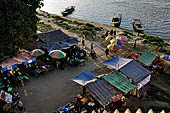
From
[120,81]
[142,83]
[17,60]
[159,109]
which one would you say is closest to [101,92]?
[120,81]

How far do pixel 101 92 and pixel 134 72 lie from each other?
167 inches

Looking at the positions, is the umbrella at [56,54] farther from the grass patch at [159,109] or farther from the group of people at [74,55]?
the grass patch at [159,109]

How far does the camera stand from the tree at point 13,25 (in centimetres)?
1473

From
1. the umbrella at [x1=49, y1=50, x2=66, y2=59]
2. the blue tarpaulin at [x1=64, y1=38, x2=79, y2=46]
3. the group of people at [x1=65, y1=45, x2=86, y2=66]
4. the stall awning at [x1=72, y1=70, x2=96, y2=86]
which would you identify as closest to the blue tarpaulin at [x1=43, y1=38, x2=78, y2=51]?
the blue tarpaulin at [x1=64, y1=38, x2=79, y2=46]

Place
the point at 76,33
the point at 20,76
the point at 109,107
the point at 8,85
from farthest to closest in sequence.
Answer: the point at 76,33 → the point at 20,76 → the point at 8,85 → the point at 109,107

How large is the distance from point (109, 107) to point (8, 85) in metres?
8.92

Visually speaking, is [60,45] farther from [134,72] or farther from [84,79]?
[134,72]

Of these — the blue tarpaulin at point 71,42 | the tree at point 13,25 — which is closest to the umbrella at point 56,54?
the blue tarpaulin at point 71,42

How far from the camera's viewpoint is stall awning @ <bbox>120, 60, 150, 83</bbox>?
18.0 meters

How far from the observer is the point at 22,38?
53.0ft

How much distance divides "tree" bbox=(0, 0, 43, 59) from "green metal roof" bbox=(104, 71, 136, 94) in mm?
7766

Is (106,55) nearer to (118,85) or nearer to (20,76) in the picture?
(118,85)

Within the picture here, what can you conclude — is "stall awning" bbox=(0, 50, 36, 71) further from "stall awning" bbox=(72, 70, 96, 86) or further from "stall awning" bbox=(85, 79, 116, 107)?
"stall awning" bbox=(85, 79, 116, 107)

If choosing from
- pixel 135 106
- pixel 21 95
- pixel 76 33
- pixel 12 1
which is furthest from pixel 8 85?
pixel 76 33
